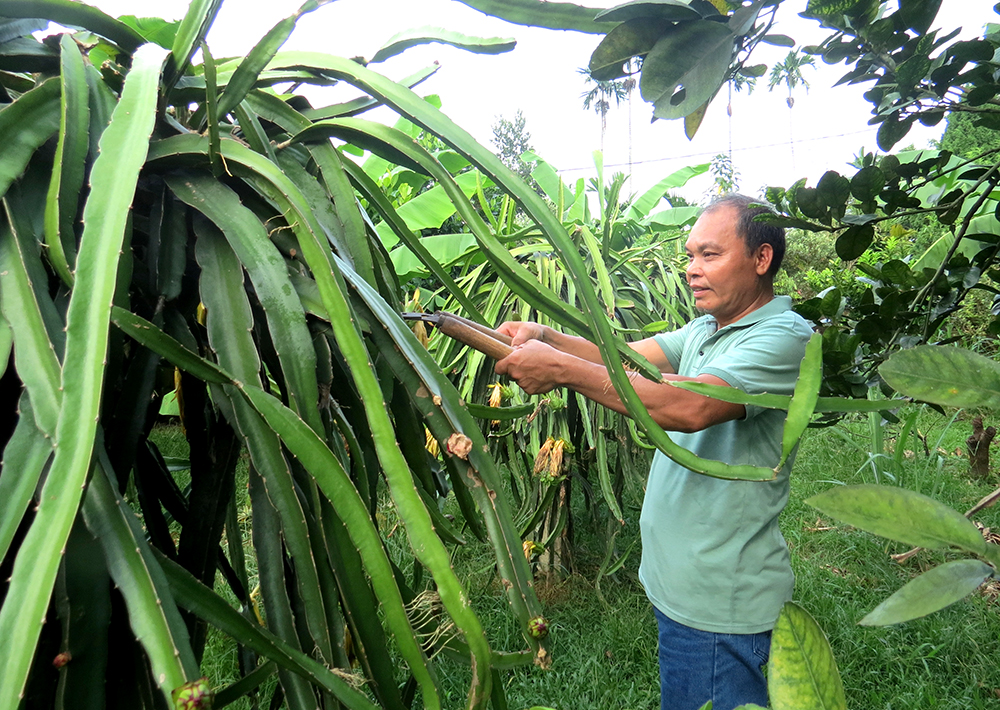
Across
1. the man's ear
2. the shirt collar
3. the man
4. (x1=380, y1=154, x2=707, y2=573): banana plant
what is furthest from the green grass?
the man's ear

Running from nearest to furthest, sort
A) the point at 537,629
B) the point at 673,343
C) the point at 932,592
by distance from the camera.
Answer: the point at 932,592 < the point at 537,629 < the point at 673,343

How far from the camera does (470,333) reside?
→ 2.44 ft

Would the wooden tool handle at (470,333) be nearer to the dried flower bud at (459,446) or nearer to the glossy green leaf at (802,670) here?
the dried flower bud at (459,446)

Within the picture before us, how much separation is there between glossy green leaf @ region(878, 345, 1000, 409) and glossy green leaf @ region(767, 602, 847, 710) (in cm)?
14

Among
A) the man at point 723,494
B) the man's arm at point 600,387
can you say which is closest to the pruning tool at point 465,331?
the man's arm at point 600,387

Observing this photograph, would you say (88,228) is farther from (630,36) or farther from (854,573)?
(854,573)

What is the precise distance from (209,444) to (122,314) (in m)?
0.16

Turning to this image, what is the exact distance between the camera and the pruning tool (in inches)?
27.3

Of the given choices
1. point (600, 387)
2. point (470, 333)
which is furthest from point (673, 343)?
point (470, 333)

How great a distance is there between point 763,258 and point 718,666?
0.73 metres

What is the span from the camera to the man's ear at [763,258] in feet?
4.01

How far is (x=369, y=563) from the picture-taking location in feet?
1.14

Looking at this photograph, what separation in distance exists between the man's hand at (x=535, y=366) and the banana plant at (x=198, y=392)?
0.40 meters

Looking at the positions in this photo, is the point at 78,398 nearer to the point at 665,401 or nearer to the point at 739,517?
the point at 665,401
